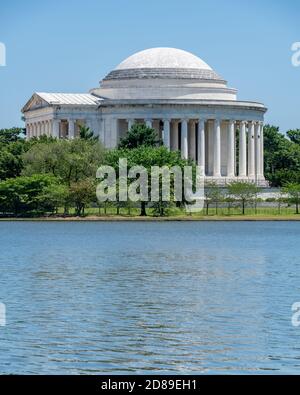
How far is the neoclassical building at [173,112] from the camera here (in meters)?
159

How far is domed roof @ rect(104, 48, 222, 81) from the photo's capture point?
535ft

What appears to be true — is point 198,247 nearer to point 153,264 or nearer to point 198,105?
point 153,264

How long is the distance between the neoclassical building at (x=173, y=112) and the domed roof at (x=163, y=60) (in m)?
0.12

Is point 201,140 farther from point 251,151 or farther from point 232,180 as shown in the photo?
point 251,151

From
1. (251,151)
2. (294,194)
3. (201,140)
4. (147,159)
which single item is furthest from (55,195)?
(251,151)

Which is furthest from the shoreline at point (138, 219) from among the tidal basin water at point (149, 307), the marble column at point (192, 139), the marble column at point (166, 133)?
the marble column at point (192, 139)

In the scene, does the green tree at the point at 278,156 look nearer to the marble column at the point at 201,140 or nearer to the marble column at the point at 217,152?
the marble column at the point at 217,152

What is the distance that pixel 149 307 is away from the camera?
45156 mm

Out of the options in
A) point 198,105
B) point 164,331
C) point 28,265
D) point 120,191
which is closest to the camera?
point 164,331

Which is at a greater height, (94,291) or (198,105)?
(198,105)

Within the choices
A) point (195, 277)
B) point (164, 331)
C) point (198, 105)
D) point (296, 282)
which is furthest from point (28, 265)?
point (198, 105)

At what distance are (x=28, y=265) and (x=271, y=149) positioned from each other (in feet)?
438

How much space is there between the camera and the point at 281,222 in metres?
118

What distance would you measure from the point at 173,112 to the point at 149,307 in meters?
114
